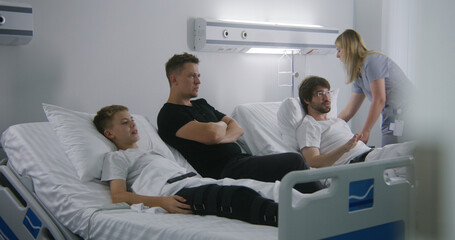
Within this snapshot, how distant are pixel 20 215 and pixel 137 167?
0.62 meters

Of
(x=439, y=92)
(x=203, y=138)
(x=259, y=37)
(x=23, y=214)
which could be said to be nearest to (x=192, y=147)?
(x=203, y=138)

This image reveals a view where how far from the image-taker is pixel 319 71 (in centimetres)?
490

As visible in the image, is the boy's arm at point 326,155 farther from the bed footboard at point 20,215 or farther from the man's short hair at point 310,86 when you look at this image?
the bed footboard at point 20,215

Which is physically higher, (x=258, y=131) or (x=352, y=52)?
(x=352, y=52)

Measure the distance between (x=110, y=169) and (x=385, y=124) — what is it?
2.10 meters

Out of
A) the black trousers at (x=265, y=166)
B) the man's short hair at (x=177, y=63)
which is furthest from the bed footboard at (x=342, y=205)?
the man's short hair at (x=177, y=63)

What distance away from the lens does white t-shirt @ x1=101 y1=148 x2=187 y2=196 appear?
2396mm

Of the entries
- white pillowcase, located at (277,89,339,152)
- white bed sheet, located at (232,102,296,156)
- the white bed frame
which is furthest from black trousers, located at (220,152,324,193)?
the white bed frame

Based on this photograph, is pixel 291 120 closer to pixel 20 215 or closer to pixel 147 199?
pixel 147 199

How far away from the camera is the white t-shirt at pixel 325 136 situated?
3123 millimetres

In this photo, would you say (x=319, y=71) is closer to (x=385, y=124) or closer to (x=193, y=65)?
(x=385, y=124)

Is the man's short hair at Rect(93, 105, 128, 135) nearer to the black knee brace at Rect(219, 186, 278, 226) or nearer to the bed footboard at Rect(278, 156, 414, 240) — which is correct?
the black knee brace at Rect(219, 186, 278, 226)

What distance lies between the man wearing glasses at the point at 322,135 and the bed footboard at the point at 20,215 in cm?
157

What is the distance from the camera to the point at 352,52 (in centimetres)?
357
